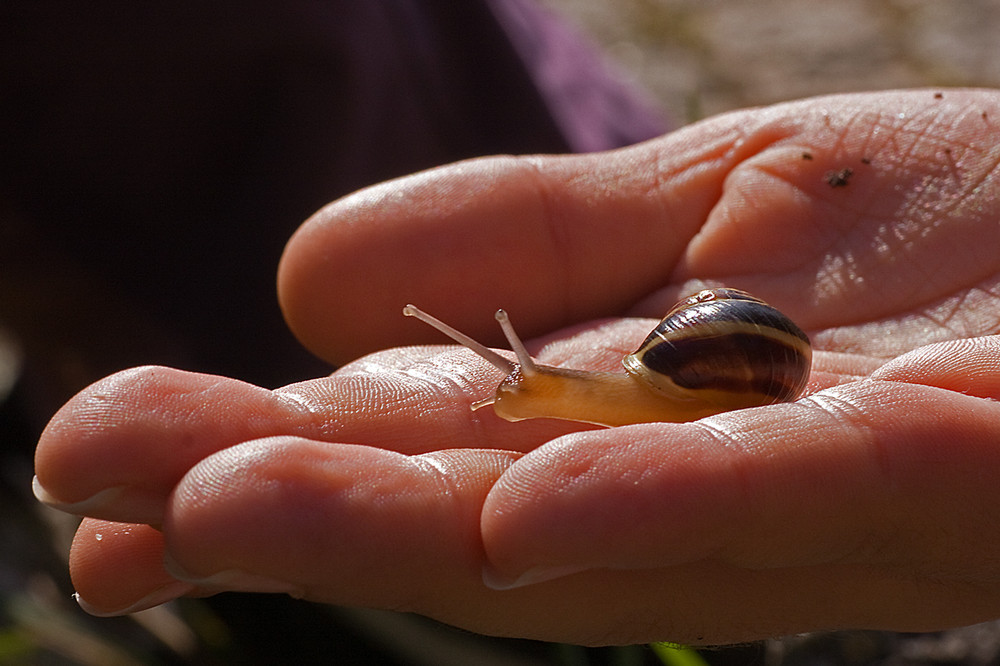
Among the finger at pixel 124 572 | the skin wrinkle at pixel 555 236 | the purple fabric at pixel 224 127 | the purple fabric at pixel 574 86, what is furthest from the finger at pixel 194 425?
the purple fabric at pixel 574 86

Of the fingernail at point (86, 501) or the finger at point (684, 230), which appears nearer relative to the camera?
the fingernail at point (86, 501)

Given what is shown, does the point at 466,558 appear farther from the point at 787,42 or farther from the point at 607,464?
the point at 787,42

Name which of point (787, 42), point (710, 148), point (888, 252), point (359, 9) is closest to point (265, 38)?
point (359, 9)

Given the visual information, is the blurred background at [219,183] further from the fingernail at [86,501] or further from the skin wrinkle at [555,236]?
the fingernail at [86,501]

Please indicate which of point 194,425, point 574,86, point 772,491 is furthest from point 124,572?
→ point 574,86

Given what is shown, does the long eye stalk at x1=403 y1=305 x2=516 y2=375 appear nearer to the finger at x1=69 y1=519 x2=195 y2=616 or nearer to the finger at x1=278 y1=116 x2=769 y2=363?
the finger at x1=278 y1=116 x2=769 y2=363

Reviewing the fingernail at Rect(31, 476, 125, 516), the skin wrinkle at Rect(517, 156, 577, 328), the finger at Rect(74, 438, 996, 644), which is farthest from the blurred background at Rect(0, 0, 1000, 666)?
the fingernail at Rect(31, 476, 125, 516)

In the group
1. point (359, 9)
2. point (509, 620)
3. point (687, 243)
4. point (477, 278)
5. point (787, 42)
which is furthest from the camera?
point (787, 42)
